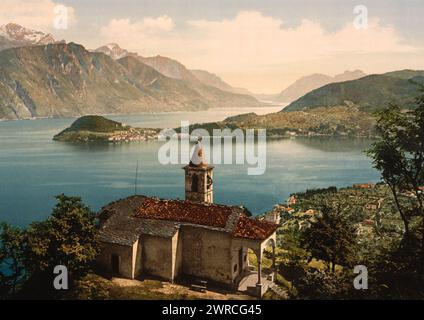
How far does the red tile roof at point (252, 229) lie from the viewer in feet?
89.8

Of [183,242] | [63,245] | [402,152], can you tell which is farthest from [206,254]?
[402,152]

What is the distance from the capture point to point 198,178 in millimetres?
33094

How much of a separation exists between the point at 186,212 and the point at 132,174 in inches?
3409

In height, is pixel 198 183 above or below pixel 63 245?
above

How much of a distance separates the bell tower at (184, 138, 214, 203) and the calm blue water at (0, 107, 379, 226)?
44.2m

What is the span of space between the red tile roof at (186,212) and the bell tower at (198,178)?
90.0 inches

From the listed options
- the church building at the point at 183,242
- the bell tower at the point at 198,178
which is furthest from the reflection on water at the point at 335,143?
the church building at the point at 183,242

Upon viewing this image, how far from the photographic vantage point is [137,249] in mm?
29328

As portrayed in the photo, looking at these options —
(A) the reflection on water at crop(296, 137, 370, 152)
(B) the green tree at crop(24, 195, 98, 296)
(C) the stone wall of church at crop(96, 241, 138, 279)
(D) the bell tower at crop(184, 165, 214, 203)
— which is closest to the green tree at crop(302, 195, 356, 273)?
(D) the bell tower at crop(184, 165, 214, 203)

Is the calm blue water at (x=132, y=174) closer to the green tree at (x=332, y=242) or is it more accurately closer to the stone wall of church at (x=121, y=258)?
the stone wall of church at (x=121, y=258)

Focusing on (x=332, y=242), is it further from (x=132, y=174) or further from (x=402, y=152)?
(x=132, y=174)

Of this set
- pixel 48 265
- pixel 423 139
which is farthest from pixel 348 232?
pixel 48 265

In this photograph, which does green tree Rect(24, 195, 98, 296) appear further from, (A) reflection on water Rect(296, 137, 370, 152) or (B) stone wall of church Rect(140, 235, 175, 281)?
(A) reflection on water Rect(296, 137, 370, 152)
